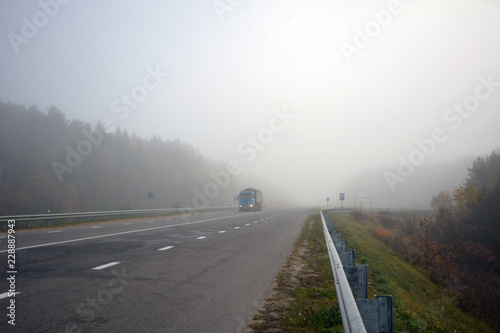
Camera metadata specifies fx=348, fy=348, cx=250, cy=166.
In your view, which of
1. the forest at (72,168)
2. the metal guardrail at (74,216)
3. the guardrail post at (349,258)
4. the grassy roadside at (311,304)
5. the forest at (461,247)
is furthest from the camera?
the forest at (72,168)

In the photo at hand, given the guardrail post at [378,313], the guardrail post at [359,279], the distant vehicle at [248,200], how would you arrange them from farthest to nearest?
1. the distant vehicle at [248,200]
2. the guardrail post at [359,279]
3. the guardrail post at [378,313]

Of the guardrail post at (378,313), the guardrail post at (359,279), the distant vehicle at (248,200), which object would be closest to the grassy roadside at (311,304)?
the guardrail post at (359,279)

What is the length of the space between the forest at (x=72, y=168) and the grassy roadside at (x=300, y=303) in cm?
4263

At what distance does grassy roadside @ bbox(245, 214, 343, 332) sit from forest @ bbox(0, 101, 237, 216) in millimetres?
42625

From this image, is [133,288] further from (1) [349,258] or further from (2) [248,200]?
(2) [248,200]

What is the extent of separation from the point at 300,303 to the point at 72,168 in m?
80.4

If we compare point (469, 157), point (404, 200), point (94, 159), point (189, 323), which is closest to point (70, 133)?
point (94, 159)

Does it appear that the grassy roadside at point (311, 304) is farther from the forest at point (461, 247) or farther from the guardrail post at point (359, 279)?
the forest at point (461, 247)

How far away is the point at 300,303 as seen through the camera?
244 inches

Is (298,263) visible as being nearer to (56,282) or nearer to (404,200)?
(56,282)

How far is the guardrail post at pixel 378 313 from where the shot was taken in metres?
3.20

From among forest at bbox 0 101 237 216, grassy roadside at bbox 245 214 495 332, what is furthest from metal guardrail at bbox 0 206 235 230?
grassy roadside at bbox 245 214 495 332

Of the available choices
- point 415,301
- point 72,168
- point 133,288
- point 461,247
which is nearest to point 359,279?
point 133,288

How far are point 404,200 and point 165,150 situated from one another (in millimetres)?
103955
